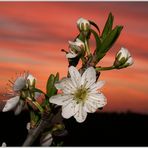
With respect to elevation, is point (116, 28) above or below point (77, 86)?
above

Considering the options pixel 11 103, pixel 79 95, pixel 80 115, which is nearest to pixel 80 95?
pixel 79 95

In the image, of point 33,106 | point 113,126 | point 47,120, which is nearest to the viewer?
point 47,120

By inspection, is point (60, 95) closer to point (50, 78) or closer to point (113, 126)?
point (50, 78)

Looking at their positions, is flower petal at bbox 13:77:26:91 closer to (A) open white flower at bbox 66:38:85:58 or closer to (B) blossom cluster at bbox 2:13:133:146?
(B) blossom cluster at bbox 2:13:133:146

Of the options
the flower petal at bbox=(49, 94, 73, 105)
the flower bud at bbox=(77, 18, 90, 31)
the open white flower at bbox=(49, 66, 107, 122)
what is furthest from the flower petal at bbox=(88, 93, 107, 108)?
the flower bud at bbox=(77, 18, 90, 31)

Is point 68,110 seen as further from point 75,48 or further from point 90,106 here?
point 75,48

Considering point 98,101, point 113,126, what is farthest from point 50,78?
point 113,126

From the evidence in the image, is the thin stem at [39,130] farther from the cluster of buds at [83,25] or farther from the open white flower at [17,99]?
the cluster of buds at [83,25]
